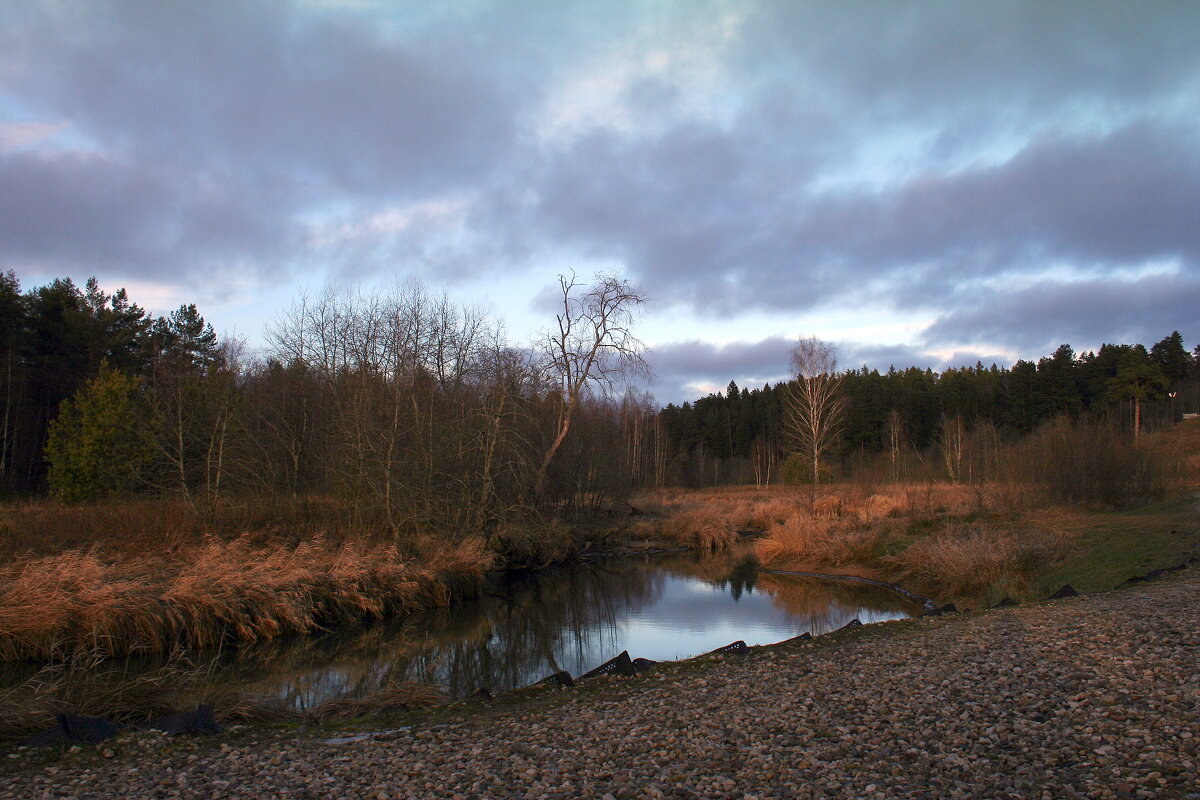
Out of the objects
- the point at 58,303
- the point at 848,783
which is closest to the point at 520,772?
the point at 848,783

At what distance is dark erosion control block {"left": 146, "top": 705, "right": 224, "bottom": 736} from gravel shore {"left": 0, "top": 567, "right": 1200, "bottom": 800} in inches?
→ 11.1

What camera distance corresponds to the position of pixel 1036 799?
165 inches

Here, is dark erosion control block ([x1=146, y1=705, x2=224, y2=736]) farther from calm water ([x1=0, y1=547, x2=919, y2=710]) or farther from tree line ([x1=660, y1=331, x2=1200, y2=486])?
tree line ([x1=660, y1=331, x2=1200, y2=486])

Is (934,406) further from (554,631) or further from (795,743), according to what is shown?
(795,743)

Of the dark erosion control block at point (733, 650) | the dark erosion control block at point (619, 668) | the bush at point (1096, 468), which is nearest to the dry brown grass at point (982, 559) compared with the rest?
the bush at point (1096, 468)

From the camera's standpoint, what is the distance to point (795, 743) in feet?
18.3

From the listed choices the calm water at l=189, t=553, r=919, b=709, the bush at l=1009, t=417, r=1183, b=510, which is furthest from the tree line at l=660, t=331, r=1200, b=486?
the calm water at l=189, t=553, r=919, b=709

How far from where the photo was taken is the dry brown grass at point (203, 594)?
1187 cm

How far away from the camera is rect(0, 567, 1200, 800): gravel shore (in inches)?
185

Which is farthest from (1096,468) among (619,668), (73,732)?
(73,732)

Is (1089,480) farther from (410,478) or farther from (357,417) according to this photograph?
(357,417)

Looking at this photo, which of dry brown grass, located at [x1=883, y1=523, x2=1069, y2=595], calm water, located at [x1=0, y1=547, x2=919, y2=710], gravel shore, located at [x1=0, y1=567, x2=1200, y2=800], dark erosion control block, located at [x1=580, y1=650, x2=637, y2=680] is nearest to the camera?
gravel shore, located at [x1=0, y1=567, x2=1200, y2=800]

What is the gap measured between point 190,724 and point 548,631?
9.28 meters

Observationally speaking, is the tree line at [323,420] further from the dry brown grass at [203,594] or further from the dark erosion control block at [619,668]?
the dark erosion control block at [619,668]
